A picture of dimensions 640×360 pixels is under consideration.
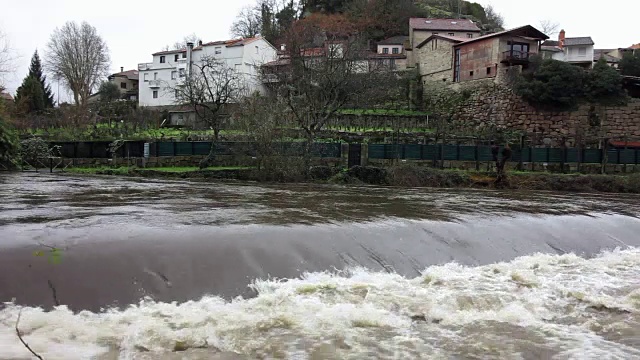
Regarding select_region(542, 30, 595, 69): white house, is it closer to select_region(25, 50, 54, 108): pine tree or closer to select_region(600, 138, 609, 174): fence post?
select_region(600, 138, 609, 174): fence post

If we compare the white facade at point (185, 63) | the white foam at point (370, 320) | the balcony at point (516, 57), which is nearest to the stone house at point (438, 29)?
the white facade at point (185, 63)

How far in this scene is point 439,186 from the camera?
28.9 metres

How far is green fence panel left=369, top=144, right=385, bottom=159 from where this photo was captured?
33.3m

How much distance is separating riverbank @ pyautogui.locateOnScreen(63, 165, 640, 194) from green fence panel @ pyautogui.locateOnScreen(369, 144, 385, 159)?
4030mm

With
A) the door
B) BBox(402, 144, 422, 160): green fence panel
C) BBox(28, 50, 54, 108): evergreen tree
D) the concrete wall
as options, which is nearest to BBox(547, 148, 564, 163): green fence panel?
BBox(402, 144, 422, 160): green fence panel

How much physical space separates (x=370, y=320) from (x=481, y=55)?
4601 cm

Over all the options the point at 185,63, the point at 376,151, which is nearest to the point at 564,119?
the point at 376,151

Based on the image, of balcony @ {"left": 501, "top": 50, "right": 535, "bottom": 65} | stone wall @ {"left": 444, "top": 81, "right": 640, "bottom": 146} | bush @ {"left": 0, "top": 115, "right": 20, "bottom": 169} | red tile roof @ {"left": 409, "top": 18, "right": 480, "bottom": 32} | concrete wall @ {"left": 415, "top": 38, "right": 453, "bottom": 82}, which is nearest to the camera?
bush @ {"left": 0, "top": 115, "right": 20, "bottom": 169}

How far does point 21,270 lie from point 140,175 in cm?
2421

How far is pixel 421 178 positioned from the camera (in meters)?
29.0

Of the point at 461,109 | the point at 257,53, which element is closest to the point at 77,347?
the point at 461,109

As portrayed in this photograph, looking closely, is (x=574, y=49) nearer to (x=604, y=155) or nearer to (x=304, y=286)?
(x=604, y=155)

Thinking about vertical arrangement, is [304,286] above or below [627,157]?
below

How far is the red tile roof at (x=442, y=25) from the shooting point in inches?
2635
